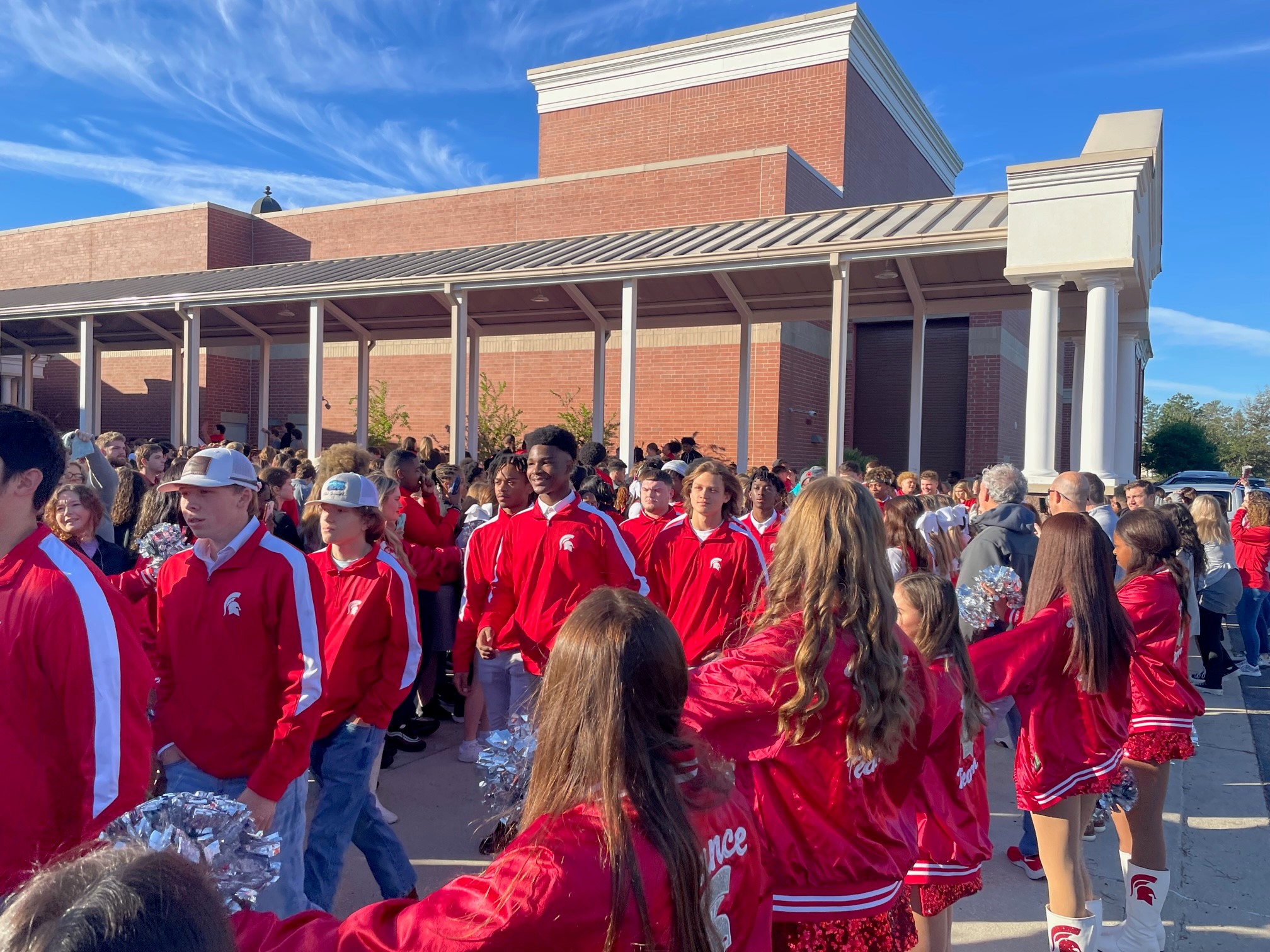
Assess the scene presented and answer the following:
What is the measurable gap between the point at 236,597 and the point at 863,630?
6.61ft

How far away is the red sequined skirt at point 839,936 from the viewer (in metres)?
2.33

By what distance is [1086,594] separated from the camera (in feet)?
11.1

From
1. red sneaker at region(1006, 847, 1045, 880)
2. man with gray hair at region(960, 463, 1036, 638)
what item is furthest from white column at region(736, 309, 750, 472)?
red sneaker at region(1006, 847, 1045, 880)

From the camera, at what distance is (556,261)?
1394cm

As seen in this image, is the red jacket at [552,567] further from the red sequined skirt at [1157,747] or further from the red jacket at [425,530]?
the red sequined skirt at [1157,747]

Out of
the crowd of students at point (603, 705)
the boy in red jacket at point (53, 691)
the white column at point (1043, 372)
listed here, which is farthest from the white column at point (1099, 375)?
the boy in red jacket at point (53, 691)

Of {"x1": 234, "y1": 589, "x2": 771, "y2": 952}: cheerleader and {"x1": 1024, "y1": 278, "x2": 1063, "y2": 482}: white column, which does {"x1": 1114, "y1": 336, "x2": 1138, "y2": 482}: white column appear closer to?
{"x1": 1024, "y1": 278, "x2": 1063, "y2": 482}: white column

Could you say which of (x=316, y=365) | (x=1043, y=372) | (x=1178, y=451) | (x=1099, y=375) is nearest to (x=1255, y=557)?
(x=1099, y=375)

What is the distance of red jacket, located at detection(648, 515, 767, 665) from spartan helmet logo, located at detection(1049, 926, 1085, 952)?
6.81ft

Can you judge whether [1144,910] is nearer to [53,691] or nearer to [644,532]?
[644,532]

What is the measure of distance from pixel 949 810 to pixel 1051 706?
700 mm

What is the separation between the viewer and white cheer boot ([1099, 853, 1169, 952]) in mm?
3713

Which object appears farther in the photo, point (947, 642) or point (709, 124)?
point (709, 124)

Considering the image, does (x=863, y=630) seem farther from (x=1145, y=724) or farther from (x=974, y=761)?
(x=1145, y=724)
